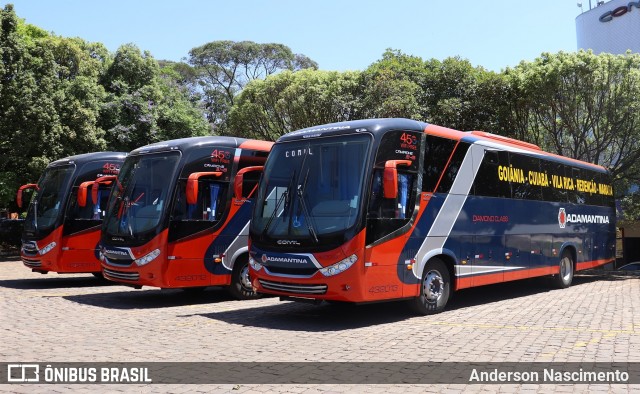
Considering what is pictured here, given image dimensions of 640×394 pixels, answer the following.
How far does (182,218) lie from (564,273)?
9.94 metres

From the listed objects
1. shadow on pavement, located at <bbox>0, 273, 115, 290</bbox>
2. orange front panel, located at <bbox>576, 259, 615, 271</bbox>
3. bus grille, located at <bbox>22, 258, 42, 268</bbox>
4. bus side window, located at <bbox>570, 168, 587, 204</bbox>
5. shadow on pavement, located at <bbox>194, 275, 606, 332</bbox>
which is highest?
bus side window, located at <bbox>570, 168, 587, 204</bbox>

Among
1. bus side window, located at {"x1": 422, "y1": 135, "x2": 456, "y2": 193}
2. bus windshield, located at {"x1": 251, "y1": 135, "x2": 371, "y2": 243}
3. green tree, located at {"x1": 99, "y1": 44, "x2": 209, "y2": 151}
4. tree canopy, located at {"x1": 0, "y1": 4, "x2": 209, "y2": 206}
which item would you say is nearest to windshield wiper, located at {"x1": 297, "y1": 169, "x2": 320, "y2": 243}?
bus windshield, located at {"x1": 251, "y1": 135, "x2": 371, "y2": 243}

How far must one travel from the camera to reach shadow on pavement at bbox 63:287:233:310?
12805 mm

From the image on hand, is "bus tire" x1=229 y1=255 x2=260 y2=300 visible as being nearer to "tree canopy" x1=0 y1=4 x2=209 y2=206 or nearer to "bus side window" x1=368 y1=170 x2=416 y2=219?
"bus side window" x1=368 y1=170 x2=416 y2=219

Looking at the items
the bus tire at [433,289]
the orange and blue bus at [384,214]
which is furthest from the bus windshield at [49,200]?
the bus tire at [433,289]

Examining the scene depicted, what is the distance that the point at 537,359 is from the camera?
285 inches

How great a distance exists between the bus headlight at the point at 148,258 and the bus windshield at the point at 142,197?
0.35m

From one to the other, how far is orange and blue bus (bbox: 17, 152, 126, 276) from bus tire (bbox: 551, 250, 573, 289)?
11.6m

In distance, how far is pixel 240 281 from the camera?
42.8 feet

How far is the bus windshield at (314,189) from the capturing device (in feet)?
31.0

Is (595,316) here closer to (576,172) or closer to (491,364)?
(491,364)

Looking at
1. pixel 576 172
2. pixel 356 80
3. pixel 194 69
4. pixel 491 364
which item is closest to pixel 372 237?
pixel 491 364

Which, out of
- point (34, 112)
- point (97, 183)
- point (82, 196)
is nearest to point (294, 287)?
point (82, 196)

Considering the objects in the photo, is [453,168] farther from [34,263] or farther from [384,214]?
[34,263]
